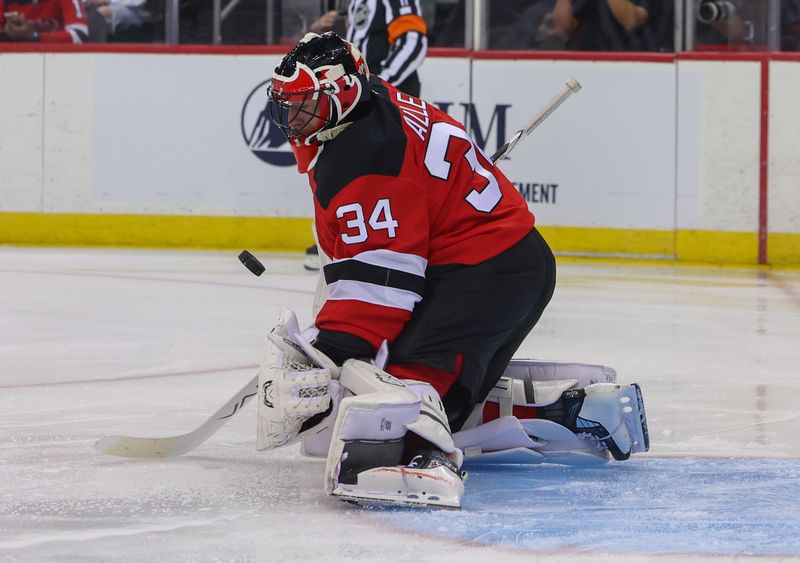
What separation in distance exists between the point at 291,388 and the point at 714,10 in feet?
15.7

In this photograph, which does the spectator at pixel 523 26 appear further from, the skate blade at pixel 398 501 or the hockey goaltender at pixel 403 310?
the skate blade at pixel 398 501

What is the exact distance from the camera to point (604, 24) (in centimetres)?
635

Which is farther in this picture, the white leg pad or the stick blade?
the white leg pad

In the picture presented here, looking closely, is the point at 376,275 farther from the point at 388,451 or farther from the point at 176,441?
the point at 176,441

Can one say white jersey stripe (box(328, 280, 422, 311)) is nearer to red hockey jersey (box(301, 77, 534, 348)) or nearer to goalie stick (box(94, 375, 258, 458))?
red hockey jersey (box(301, 77, 534, 348))

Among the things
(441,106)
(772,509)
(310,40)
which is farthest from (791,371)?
(441,106)

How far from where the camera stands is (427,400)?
2.00 m

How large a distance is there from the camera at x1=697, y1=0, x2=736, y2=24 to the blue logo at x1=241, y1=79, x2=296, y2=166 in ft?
6.52

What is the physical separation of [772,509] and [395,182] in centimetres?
70

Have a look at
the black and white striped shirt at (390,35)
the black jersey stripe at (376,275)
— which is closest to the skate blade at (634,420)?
the black jersey stripe at (376,275)

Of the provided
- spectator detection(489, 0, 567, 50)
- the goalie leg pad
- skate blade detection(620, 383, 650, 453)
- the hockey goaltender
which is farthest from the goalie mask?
spectator detection(489, 0, 567, 50)

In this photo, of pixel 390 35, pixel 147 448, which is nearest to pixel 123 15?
pixel 390 35

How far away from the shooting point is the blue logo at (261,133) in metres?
6.52

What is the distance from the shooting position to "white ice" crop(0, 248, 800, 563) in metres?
1.72
